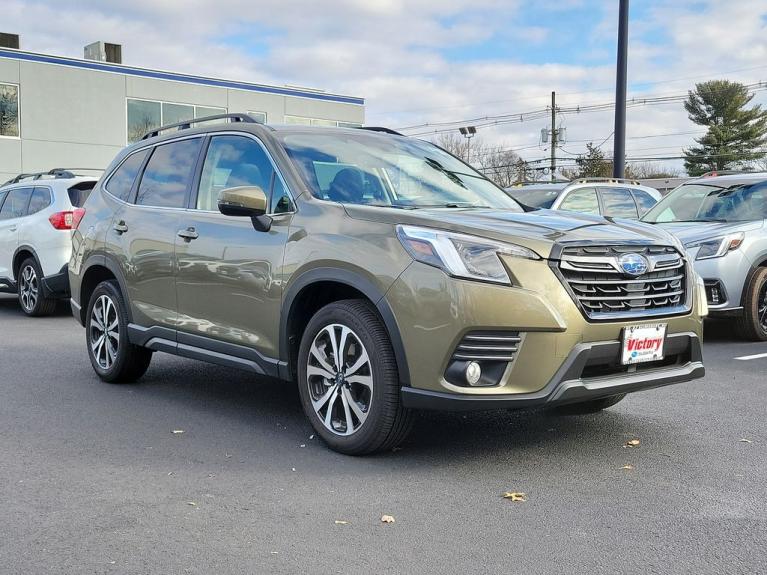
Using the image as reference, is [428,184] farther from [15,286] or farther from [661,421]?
[15,286]

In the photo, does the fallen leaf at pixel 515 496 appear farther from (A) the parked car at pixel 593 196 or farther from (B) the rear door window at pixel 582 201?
(B) the rear door window at pixel 582 201

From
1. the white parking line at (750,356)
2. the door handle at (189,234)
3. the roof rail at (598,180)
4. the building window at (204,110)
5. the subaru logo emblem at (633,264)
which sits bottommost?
the white parking line at (750,356)

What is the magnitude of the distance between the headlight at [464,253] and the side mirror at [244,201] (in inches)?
43.9

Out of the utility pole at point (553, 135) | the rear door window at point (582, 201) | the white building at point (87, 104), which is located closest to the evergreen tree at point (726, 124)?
the utility pole at point (553, 135)

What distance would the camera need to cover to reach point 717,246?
28.9 ft

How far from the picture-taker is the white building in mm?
28141

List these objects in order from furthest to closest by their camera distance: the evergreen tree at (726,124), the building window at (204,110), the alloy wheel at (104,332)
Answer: the evergreen tree at (726,124)
the building window at (204,110)
the alloy wheel at (104,332)

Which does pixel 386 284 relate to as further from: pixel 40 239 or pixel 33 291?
pixel 33 291

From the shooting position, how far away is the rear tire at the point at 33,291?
438 inches

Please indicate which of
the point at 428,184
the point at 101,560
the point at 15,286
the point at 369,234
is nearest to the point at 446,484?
the point at 369,234

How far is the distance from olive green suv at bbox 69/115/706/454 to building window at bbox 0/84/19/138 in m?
24.4

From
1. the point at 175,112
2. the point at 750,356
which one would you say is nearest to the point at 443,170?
the point at 750,356

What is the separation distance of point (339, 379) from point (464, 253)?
100 centimetres

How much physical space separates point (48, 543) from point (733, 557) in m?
2.65
